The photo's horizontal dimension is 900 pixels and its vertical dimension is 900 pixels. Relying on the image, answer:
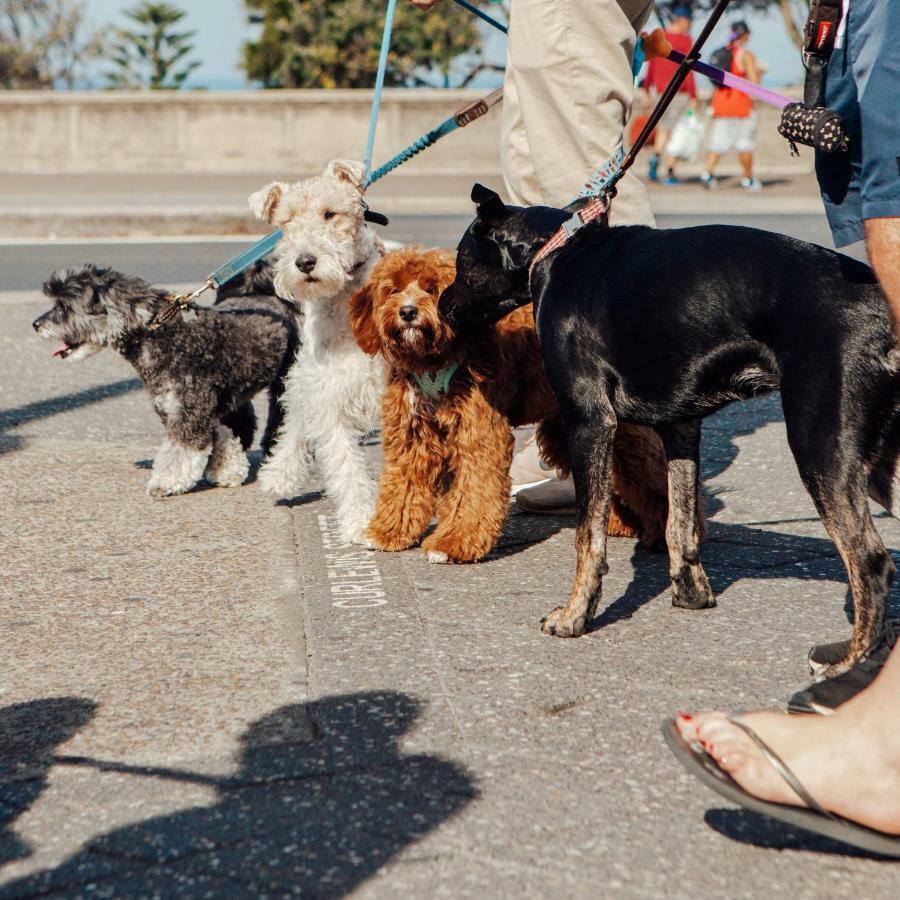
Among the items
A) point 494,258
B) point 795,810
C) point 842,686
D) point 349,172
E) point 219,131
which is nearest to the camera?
point 795,810

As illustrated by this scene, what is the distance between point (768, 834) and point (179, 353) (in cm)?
367

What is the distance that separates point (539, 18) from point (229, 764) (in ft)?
10.6

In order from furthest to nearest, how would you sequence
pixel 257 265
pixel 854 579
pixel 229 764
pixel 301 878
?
pixel 257 265, pixel 854 579, pixel 229 764, pixel 301 878

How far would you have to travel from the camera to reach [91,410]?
693 cm

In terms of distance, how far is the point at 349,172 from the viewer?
529cm

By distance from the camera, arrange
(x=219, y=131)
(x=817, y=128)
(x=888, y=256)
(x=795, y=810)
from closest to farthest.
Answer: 1. (x=795, y=810)
2. (x=888, y=256)
3. (x=817, y=128)
4. (x=219, y=131)

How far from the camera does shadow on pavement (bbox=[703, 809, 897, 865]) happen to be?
2.58m

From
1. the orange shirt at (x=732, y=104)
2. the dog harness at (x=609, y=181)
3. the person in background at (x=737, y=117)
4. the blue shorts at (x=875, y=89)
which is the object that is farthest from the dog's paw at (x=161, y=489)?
the orange shirt at (x=732, y=104)

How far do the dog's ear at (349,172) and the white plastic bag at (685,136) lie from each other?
15.6 metres

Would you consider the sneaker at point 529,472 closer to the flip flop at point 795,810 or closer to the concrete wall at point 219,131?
the flip flop at point 795,810

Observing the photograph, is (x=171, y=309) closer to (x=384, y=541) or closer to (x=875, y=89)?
(x=384, y=541)

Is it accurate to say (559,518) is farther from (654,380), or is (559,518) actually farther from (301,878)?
(301,878)

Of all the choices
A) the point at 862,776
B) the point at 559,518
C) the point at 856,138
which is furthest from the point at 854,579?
the point at 559,518

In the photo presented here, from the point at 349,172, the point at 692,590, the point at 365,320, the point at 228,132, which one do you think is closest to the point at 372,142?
the point at 349,172
